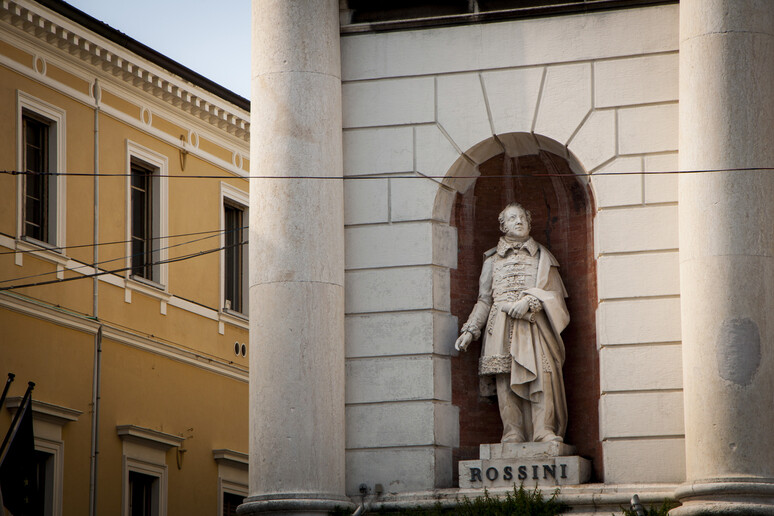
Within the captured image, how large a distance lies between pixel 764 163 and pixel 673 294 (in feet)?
6.00

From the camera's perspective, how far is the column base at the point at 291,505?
761 inches

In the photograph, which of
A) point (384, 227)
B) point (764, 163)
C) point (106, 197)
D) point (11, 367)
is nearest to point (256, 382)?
point (384, 227)

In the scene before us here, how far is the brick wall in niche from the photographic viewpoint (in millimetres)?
20500

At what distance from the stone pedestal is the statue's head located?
2.55 metres

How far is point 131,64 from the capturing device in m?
32.5

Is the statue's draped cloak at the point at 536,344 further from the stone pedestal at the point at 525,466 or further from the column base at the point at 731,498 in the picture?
the column base at the point at 731,498

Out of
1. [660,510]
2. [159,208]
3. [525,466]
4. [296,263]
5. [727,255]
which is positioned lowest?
[660,510]

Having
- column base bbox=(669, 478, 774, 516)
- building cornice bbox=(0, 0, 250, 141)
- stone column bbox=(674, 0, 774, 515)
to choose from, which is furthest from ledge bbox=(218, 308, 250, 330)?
column base bbox=(669, 478, 774, 516)

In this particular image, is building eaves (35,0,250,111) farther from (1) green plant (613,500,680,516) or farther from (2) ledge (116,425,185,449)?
(1) green plant (613,500,680,516)

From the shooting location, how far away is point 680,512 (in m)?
18.2

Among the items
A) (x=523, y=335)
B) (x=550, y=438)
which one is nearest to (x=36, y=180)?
(x=523, y=335)

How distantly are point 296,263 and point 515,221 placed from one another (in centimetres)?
268

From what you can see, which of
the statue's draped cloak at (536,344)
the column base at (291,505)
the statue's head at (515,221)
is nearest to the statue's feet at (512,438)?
the statue's draped cloak at (536,344)

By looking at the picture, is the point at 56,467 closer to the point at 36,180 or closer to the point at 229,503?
the point at 36,180
